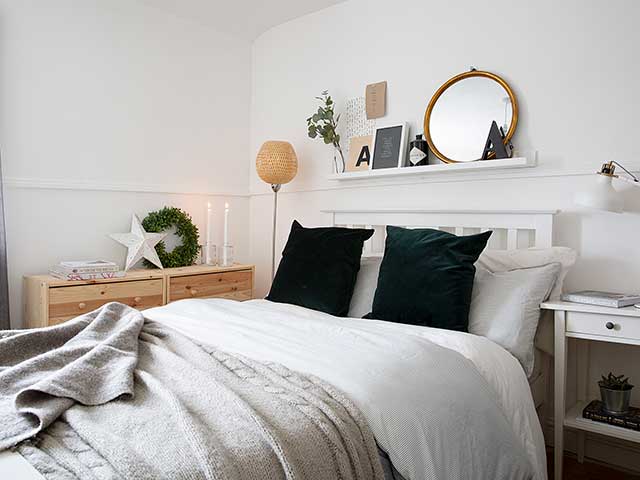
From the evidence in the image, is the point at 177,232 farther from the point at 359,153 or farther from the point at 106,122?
the point at 359,153

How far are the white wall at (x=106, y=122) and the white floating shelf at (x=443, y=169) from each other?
1.08m

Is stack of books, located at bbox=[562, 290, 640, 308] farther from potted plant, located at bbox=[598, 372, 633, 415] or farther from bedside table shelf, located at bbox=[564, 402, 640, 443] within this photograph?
bedside table shelf, located at bbox=[564, 402, 640, 443]

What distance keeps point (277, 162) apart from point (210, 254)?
2.65 feet

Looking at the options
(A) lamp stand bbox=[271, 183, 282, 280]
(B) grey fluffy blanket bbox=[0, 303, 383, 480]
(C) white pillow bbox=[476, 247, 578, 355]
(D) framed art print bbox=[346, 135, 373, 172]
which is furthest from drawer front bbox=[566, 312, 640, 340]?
(A) lamp stand bbox=[271, 183, 282, 280]

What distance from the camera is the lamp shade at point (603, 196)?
6.92ft

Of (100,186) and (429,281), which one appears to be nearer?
(429,281)

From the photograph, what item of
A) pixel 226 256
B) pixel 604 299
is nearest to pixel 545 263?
pixel 604 299

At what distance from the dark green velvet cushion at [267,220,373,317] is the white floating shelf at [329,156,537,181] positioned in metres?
0.49

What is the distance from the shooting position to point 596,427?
2.05 m

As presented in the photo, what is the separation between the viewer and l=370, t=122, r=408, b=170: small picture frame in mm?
2953

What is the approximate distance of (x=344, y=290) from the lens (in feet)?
8.02

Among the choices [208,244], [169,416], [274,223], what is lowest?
[169,416]

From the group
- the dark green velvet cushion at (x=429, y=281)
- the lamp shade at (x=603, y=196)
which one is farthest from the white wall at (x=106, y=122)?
the lamp shade at (x=603, y=196)

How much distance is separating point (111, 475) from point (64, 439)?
0.21 meters
